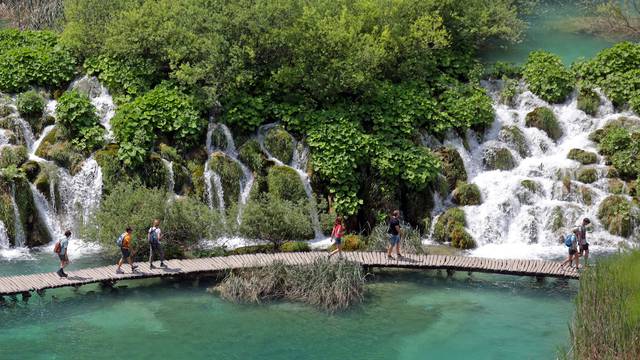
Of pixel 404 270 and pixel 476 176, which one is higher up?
pixel 476 176

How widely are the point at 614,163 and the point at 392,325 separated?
41.6 ft

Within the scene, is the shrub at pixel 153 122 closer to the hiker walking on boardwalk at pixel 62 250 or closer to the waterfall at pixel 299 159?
the waterfall at pixel 299 159

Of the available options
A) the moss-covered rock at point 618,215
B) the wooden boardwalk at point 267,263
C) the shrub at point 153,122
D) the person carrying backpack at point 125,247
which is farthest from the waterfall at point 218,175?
the moss-covered rock at point 618,215

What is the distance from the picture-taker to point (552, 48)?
45281 mm

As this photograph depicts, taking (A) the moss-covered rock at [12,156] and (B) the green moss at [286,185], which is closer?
(A) the moss-covered rock at [12,156]

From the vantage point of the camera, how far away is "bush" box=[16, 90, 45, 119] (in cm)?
3441

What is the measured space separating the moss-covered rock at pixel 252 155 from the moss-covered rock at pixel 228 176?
53cm

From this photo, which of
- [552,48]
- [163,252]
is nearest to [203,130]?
[163,252]

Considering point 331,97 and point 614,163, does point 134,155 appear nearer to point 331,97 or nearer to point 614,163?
point 331,97

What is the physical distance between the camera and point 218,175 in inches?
1321

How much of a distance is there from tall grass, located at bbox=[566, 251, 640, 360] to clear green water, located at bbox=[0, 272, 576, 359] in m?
3.40

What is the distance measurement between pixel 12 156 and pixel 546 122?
64.2ft

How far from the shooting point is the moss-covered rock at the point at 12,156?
32562mm

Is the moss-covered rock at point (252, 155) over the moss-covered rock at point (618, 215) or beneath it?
over
